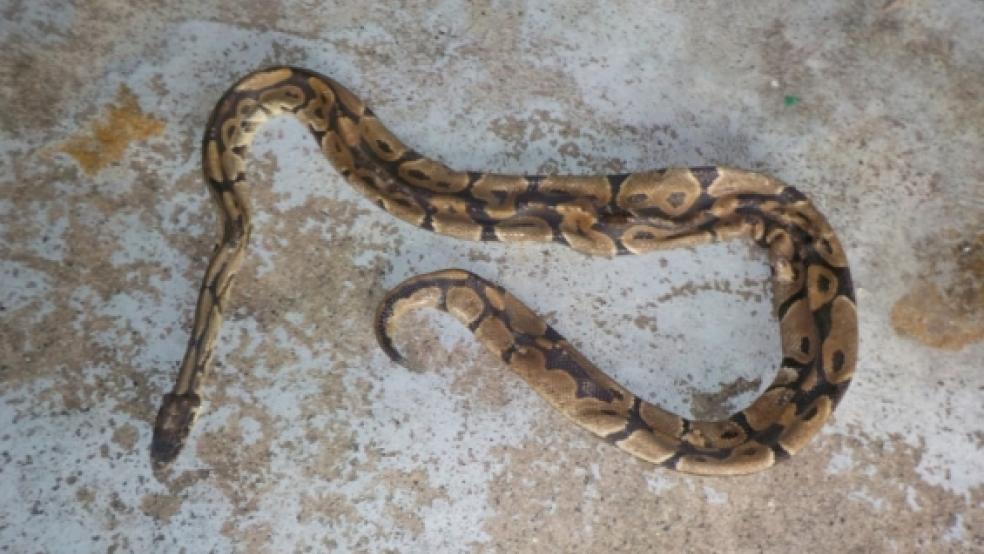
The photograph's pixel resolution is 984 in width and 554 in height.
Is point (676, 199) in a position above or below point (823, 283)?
above

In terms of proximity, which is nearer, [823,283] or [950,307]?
[823,283]

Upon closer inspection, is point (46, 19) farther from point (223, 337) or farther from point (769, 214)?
point (769, 214)

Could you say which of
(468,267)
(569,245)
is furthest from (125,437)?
(569,245)

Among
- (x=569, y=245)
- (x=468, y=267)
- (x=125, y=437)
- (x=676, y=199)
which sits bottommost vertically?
(x=125, y=437)

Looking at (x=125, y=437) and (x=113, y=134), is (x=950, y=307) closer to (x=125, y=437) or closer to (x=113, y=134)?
(x=125, y=437)

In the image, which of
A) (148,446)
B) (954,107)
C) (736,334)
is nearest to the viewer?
(148,446)

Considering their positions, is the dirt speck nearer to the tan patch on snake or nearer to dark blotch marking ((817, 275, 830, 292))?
the tan patch on snake

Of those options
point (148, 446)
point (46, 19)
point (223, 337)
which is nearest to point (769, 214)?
point (223, 337)
